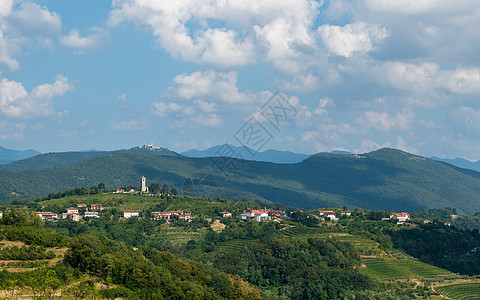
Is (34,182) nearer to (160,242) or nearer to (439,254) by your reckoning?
(160,242)

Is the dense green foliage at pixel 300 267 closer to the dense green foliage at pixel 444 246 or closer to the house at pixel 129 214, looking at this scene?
the dense green foliage at pixel 444 246

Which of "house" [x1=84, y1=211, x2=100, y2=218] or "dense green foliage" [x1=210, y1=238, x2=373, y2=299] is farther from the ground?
"house" [x1=84, y1=211, x2=100, y2=218]

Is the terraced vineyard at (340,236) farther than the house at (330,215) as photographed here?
No

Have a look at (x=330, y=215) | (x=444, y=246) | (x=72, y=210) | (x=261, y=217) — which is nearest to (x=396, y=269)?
(x=444, y=246)

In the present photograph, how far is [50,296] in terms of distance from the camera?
79.4 ft

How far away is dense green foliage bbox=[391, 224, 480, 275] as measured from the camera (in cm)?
7571

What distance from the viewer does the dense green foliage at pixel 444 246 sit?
75706mm

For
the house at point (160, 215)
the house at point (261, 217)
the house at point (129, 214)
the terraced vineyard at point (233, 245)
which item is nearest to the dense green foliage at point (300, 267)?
the terraced vineyard at point (233, 245)

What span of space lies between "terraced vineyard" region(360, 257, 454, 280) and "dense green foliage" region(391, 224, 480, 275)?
368 inches

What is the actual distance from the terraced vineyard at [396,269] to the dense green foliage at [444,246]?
30.7 feet

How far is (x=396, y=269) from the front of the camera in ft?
212

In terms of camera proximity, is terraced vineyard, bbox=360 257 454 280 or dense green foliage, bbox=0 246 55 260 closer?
dense green foliage, bbox=0 246 55 260

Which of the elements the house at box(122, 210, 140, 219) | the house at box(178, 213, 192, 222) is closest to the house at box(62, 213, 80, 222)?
the house at box(122, 210, 140, 219)

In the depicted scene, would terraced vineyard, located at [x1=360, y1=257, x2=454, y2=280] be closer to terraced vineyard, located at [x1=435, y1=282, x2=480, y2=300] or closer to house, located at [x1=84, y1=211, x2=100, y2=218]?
terraced vineyard, located at [x1=435, y1=282, x2=480, y2=300]
